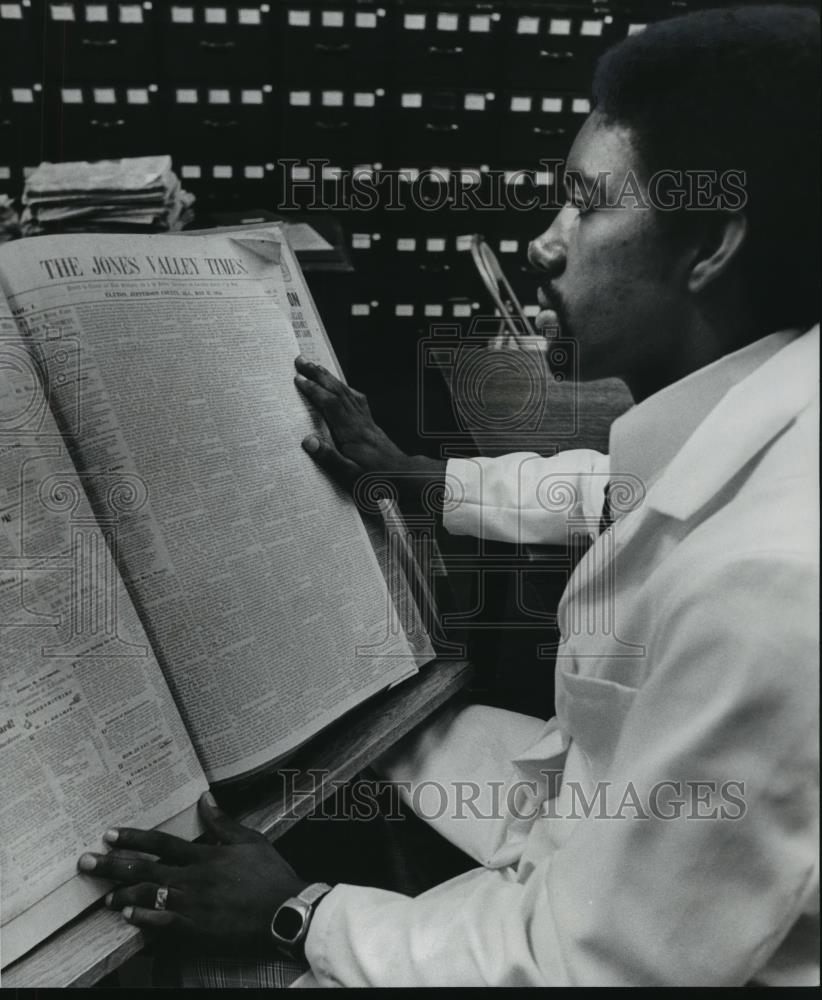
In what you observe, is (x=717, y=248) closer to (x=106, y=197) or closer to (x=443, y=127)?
(x=443, y=127)

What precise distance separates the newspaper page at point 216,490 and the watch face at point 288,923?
0.40ft

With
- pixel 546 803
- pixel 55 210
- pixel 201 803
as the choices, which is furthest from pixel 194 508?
pixel 55 210

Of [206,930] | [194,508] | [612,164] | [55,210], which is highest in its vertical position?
[55,210]

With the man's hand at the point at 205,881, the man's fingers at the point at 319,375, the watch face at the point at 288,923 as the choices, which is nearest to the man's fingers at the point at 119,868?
the man's hand at the point at 205,881

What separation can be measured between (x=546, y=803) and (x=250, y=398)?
18.4 inches

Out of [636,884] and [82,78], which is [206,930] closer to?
[636,884]

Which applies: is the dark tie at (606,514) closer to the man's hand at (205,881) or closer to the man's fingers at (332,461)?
the man's fingers at (332,461)

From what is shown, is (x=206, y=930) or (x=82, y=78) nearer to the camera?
(x=206, y=930)

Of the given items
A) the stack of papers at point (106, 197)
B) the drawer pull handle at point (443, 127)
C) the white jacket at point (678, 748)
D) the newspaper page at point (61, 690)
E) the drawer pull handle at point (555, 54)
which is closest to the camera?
the white jacket at point (678, 748)

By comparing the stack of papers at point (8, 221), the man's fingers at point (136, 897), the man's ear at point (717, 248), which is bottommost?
the man's fingers at point (136, 897)

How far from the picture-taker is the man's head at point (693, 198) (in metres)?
0.50

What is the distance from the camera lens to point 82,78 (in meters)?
0.81

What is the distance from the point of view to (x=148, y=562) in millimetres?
648

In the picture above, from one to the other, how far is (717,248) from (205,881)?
61 cm
